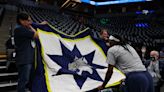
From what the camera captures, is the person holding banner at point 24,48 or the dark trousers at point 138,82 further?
the person holding banner at point 24,48

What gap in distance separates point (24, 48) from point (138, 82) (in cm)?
187

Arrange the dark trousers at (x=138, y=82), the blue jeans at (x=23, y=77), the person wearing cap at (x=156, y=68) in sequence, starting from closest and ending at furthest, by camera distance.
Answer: the dark trousers at (x=138, y=82) → the blue jeans at (x=23, y=77) → the person wearing cap at (x=156, y=68)

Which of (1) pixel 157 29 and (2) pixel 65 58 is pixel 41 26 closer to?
(2) pixel 65 58

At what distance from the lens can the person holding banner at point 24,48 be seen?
13.5 ft

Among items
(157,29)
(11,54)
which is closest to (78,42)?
(11,54)

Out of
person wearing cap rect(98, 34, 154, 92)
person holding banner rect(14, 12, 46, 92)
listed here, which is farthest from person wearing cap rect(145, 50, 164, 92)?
person holding banner rect(14, 12, 46, 92)

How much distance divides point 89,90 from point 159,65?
6.97 feet

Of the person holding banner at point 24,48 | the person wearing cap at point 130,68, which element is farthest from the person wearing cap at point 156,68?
the person holding banner at point 24,48

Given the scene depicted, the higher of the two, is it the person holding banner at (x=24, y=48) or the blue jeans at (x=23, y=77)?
the person holding banner at (x=24, y=48)

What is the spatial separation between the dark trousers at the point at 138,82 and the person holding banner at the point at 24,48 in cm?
163

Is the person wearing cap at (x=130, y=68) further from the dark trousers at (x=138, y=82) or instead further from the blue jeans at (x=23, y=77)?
the blue jeans at (x=23, y=77)

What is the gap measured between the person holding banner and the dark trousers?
1628 millimetres

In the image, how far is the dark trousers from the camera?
3324 mm

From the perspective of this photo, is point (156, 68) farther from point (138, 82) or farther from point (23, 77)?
point (23, 77)
